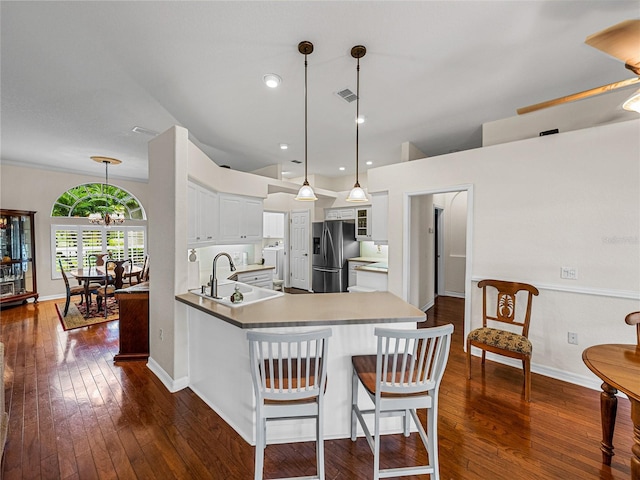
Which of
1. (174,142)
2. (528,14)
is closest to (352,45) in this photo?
(528,14)

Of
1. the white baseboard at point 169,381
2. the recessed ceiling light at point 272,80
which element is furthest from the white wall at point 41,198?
the recessed ceiling light at point 272,80

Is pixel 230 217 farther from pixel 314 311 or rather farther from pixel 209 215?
pixel 314 311

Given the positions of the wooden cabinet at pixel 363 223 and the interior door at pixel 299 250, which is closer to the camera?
the wooden cabinet at pixel 363 223

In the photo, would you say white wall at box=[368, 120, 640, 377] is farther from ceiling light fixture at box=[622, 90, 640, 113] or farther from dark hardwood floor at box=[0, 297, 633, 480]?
ceiling light fixture at box=[622, 90, 640, 113]

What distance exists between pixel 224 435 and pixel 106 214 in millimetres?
5981


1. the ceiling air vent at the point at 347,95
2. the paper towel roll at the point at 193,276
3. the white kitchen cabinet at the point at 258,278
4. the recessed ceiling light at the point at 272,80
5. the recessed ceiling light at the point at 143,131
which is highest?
the recessed ceiling light at the point at 143,131

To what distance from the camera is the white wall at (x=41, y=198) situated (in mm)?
5480

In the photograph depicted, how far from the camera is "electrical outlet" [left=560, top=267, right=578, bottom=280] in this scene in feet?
9.05

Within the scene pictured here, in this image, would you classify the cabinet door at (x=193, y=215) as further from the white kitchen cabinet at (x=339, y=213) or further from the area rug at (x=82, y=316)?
the white kitchen cabinet at (x=339, y=213)

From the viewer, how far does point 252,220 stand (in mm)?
4930

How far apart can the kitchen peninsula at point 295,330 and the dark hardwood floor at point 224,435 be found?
0.09m

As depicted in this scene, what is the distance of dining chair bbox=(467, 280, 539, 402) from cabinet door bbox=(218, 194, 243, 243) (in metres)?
3.65

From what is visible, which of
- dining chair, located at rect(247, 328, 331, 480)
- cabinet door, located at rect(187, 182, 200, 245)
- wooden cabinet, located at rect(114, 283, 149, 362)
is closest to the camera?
dining chair, located at rect(247, 328, 331, 480)

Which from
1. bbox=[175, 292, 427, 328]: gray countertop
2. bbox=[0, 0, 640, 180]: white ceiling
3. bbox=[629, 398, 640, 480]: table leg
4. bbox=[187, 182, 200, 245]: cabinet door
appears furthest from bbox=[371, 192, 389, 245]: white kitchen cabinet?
bbox=[629, 398, 640, 480]: table leg
